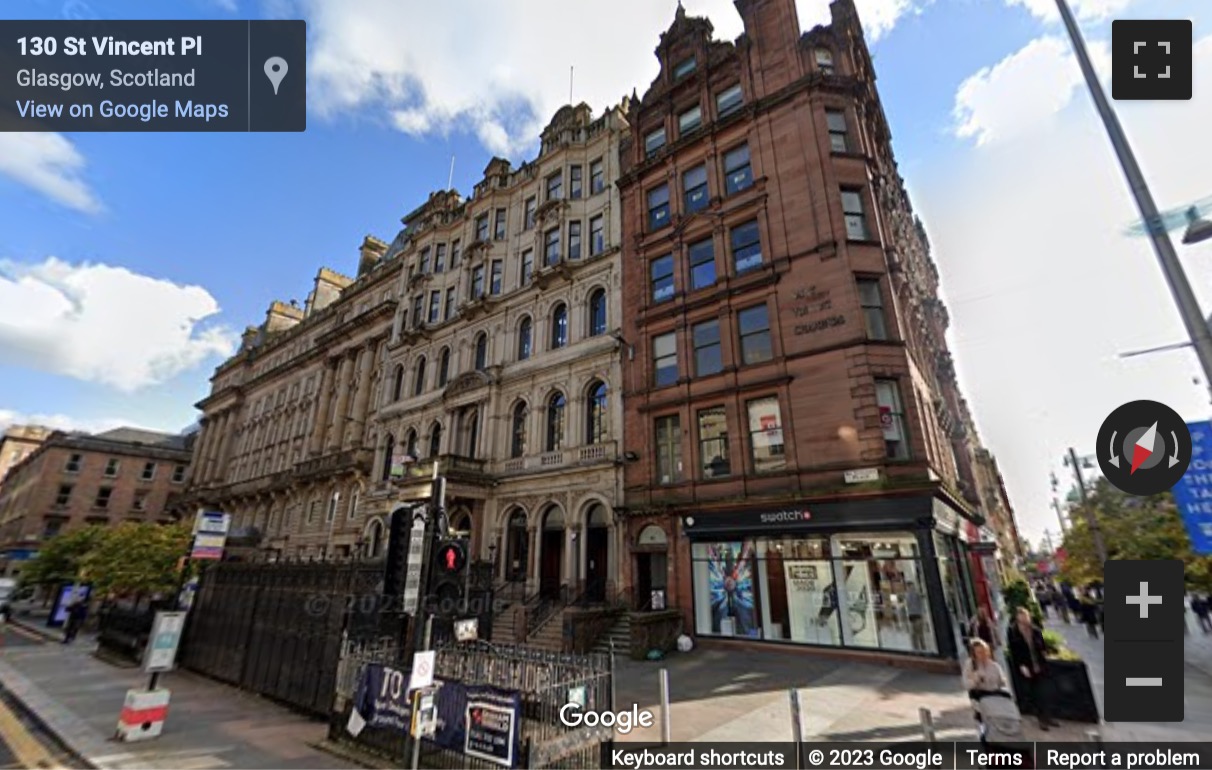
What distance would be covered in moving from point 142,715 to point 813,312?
18.9 meters

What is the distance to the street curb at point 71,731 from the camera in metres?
8.18

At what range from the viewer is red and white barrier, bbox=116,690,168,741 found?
9156mm

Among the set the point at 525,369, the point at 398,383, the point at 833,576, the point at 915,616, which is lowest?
the point at 915,616

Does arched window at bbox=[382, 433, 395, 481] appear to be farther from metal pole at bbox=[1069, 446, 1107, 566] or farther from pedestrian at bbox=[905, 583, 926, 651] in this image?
metal pole at bbox=[1069, 446, 1107, 566]

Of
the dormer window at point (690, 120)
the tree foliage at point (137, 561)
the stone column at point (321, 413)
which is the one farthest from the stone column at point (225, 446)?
the dormer window at point (690, 120)

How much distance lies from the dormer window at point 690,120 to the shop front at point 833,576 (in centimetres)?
1682

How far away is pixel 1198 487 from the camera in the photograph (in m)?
4.93

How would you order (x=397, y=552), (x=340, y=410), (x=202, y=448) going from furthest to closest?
1. (x=202, y=448)
2. (x=340, y=410)
3. (x=397, y=552)

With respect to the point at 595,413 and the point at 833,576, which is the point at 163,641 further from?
the point at 833,576

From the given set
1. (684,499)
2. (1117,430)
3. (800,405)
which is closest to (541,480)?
(684,499)

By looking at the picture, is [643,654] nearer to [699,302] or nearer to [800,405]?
[800,405]

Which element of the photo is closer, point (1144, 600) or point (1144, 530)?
point (1144, 600)

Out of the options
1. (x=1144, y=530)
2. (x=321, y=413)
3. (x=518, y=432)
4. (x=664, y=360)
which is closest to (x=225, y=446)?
(x=321, y=413)

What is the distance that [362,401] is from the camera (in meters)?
34.8
